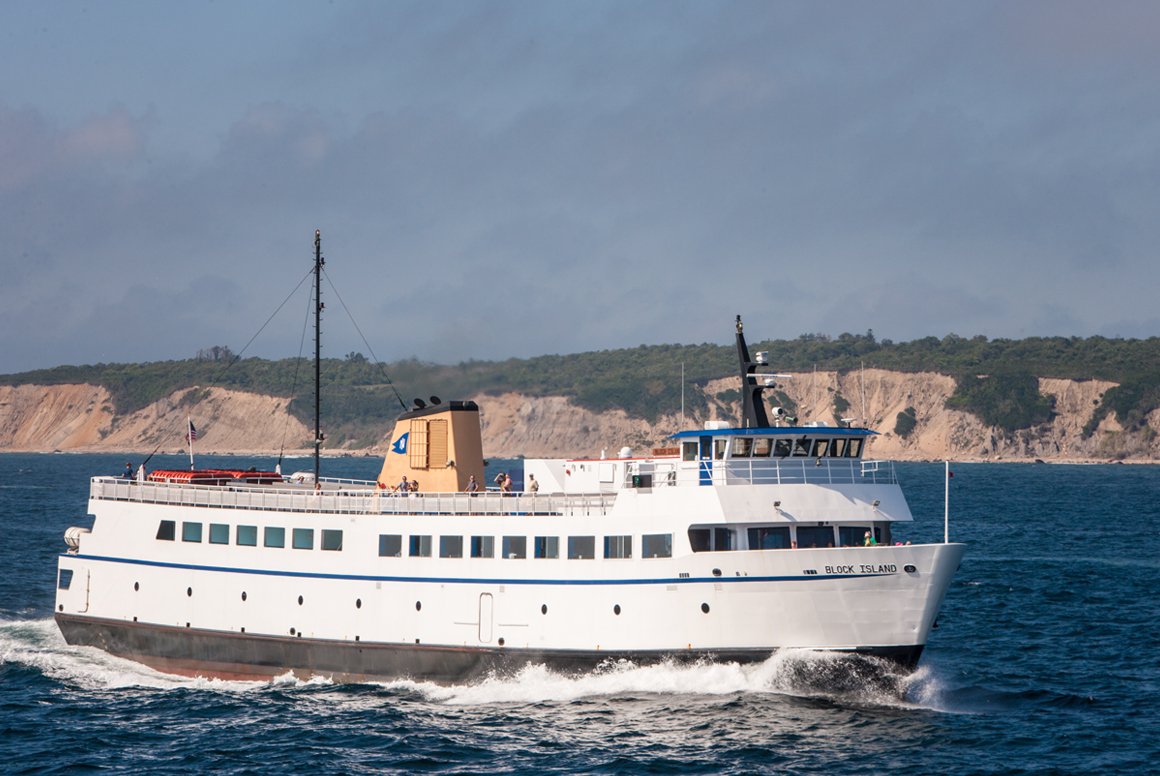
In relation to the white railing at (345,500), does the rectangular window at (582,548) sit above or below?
below

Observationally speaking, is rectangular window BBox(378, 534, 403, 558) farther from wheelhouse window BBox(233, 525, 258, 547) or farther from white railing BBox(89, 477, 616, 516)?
wheelhouse window BBox(233, 525, 258, 547)

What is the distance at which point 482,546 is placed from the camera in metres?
27.2

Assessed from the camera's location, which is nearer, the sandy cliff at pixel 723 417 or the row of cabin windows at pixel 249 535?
the row of cabin windows at pixel 249 535

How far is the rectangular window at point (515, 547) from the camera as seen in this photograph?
26.8 m

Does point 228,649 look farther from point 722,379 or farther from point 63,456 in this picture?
point 63,456

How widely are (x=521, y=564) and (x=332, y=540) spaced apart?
5.75 meters

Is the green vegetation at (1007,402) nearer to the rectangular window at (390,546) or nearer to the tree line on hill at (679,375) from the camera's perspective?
the tree line on hill at (679,375)

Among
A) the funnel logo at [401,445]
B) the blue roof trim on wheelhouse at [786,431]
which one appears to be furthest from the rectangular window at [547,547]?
the funnel logo at [401,445]

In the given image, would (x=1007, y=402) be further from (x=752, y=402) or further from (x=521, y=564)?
(x=521, y=564)

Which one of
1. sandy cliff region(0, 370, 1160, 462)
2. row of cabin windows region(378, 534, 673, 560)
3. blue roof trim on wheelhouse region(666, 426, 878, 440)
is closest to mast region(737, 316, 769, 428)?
blue roof trim on wheelhouse region(666, 426, 878, 440)

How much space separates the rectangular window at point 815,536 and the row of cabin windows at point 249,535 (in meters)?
12.4

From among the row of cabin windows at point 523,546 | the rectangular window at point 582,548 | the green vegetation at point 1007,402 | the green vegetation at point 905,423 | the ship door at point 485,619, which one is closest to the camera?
the row of cabin windows at point 523,546

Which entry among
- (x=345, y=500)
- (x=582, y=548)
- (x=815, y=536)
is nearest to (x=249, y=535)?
(x=345, y=500)

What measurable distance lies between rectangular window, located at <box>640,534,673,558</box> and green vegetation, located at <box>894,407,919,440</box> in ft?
460
